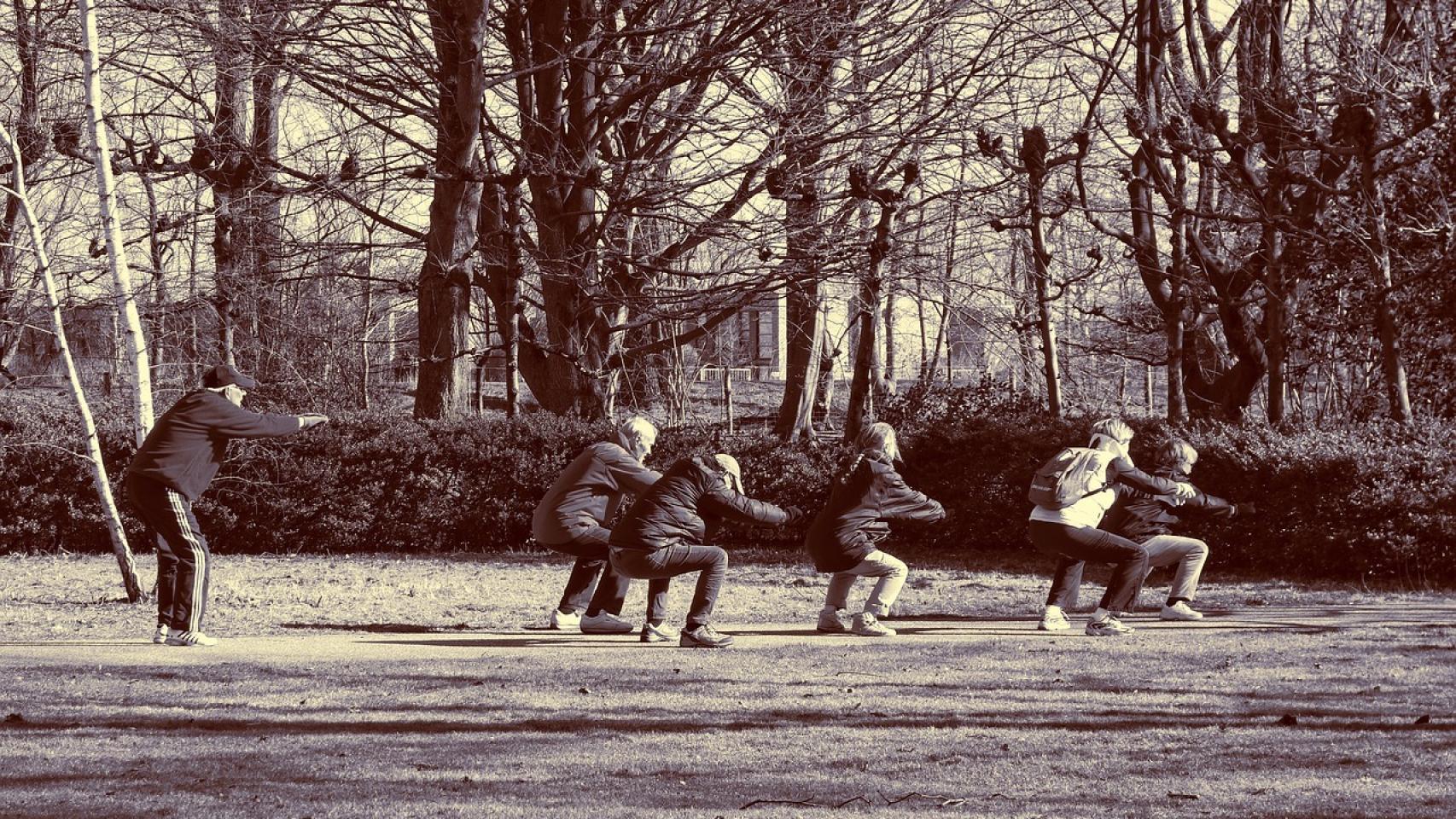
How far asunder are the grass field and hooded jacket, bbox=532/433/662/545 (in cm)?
71

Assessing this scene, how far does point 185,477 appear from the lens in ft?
30.1

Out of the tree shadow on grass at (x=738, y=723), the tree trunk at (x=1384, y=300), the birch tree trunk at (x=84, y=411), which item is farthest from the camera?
the tree trunk at (x=1384, y=300)

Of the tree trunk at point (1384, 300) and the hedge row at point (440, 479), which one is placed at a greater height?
the tree trunk at point (1384, 300)

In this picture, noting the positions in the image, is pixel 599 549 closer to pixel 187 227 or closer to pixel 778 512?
pixel 778 512

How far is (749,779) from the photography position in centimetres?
553

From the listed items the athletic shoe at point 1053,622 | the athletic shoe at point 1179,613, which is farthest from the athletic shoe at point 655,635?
the athletic shoe at point 1179,613

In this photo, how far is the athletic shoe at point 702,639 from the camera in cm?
900

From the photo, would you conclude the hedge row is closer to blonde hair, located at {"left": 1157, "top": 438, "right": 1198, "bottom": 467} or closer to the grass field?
the grass field

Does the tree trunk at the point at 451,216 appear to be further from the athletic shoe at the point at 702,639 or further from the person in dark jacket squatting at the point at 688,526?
the athletic shoe at the point at 702,639

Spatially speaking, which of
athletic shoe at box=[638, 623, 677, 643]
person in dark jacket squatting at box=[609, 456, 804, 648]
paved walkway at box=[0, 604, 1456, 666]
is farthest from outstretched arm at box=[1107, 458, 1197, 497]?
athletic shoe at box=[638, 623, 677, 643]

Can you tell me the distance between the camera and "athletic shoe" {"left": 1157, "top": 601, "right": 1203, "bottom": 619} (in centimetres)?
995

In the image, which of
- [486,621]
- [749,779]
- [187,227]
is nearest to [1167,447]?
[486,621]

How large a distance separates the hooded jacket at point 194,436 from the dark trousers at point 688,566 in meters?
2.28

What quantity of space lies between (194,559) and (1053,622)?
539 centimetres
